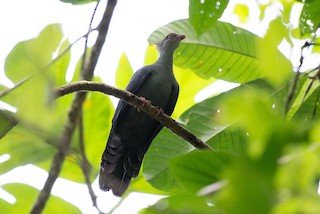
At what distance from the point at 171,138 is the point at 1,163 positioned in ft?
3.06

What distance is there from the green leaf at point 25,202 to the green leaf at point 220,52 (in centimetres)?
129

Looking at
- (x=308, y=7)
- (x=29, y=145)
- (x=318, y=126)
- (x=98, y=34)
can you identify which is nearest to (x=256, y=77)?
(x=308, y=7)

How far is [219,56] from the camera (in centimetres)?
361

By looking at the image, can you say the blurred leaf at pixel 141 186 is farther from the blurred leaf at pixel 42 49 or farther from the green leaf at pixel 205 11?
the blurred leaf at pixel 42 49

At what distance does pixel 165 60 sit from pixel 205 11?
235cm

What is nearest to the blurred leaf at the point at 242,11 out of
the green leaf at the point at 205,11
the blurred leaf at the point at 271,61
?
the green leaf at the point at 205,11

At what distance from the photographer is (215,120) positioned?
3.18 m

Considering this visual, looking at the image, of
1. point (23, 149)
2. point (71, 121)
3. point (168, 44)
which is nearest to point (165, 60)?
point (168, 44)

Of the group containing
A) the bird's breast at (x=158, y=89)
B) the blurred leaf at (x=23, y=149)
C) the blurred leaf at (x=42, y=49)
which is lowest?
the bird's breast at (x=158, y=89)

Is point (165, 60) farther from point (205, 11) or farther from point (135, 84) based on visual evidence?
point (205, 11)

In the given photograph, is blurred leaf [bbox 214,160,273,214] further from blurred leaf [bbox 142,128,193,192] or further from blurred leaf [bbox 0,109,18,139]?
blurred leaf [bbox 142,128,193,192]

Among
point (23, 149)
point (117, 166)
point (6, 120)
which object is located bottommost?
point (117, 166)

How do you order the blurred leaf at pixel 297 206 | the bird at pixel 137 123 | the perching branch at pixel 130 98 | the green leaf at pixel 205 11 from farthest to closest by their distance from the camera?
the bird at pixel 137 123, the green leaf at pixel 205 11, the perching branch at pixel 130 98, the blurred leaf at pixel 297 206

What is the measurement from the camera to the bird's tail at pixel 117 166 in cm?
381
